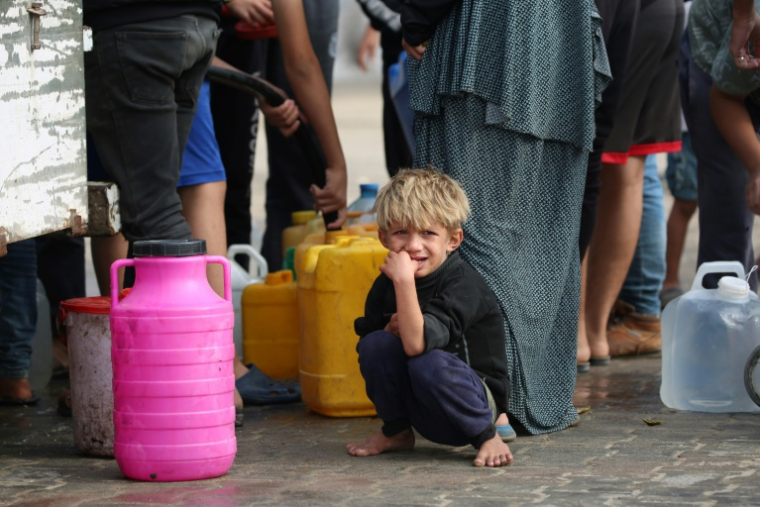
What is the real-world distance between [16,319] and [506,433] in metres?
1.97

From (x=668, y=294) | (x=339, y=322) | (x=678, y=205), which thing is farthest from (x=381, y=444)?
(x=678, y=205)

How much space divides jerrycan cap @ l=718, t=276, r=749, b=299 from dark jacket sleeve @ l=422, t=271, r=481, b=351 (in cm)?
116

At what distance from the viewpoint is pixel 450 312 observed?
375cm

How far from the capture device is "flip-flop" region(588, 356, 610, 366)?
554 cm

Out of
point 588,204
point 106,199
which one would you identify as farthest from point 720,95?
point 106,199

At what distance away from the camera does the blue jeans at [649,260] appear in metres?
6.05

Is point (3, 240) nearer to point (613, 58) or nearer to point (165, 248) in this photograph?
point (165, 248)

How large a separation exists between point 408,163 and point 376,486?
3.48m

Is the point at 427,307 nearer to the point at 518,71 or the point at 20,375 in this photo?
the point at 518,71

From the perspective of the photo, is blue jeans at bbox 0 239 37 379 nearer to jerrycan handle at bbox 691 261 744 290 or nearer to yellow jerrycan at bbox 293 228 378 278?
yellow jerrycan at bbox 293 228 378 278

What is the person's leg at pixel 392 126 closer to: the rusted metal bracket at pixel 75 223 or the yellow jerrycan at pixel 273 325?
the yellow jerrycan at pixel 273 325

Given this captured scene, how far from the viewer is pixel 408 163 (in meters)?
6.79

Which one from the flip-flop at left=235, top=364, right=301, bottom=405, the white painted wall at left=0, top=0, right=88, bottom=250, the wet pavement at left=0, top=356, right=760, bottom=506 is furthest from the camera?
the flip-flop at left=235, top=364, right=301, bottom=405

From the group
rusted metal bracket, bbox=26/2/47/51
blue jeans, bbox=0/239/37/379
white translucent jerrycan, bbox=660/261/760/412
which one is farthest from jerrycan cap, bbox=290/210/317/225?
rusted metal bracket, bbox=26/2/47/51
